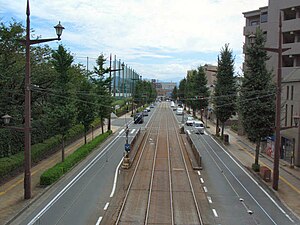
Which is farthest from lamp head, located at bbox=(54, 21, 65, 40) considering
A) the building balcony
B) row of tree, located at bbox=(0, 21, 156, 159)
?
the building balcony

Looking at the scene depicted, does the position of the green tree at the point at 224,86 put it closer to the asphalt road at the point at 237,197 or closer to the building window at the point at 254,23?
the building window at the point at 254,23

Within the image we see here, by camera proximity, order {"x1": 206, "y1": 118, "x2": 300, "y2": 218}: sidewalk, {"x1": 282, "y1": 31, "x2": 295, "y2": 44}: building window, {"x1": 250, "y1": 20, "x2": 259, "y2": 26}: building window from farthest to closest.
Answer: {"x1": 250, "y1": 20, "x2": 259, "y2": 26}: building window
{"x1": 282, "y1": 31, "x2": 295, "y2": 44}: building window
{"x1": 206, "y1": 118, "x2": 300, "y2": 218}: sidewalk

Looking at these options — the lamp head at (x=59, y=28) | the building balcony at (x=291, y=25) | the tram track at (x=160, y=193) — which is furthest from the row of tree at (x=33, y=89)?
the building balcony at (x=291, y=25)

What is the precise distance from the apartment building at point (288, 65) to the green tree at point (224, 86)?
15.7ft

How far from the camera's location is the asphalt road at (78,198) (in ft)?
53.9

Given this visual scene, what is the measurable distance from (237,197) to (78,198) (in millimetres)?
8434

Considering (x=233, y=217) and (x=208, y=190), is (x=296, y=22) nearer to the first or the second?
(x=208, y=190)

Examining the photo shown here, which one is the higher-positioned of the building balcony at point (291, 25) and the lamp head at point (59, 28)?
the building balcony at point (291, 25)

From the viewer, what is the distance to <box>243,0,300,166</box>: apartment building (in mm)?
31605

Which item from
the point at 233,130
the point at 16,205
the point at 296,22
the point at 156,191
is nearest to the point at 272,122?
the point at 156,191

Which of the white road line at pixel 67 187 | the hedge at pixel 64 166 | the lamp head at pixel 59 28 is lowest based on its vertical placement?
the white road line at pixel 67 187

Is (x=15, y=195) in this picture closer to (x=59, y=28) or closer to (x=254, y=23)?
(x=59, y=28)

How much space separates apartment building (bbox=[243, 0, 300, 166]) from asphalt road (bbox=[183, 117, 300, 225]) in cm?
480

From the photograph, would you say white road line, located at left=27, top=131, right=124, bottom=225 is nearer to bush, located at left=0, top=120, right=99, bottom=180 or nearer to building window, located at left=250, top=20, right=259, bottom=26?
bush, located at left=0, top=120, right=99, bottom=180
